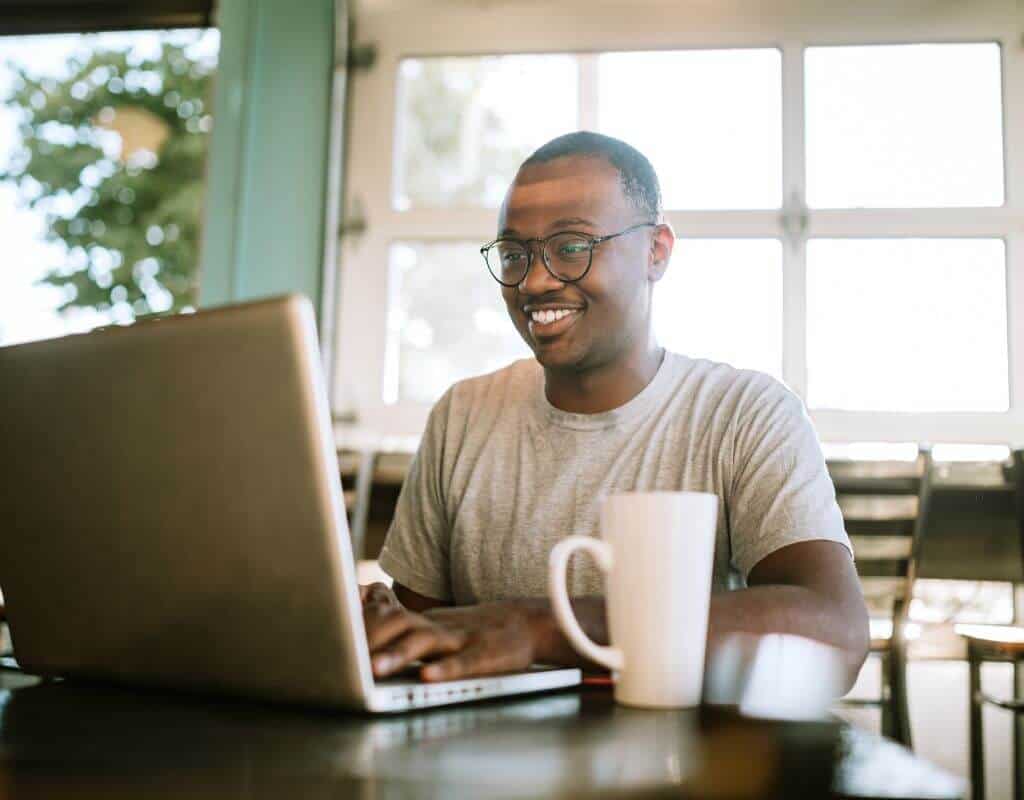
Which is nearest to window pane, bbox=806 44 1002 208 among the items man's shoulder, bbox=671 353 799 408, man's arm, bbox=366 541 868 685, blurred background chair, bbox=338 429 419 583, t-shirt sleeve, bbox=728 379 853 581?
blurred background chair, bbox=338 429 419 583

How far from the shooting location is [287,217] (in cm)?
304

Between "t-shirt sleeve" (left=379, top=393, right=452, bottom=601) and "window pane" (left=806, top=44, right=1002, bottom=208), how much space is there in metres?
1.85

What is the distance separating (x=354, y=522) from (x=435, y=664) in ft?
6.43

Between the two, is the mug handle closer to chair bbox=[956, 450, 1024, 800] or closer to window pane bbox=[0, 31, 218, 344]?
chair bbox=[956, 450, 1024, 800]

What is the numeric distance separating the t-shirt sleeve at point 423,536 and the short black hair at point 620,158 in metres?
0.41

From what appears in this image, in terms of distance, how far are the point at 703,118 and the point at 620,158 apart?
5.48 feet

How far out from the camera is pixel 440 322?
120 inches

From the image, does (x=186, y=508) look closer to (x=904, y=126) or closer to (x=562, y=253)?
(x=562, y=253)

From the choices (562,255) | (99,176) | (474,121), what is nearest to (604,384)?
(562,255)

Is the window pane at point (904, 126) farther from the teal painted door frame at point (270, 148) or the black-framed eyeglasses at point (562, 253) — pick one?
the black-framed eyeglasses at point (562, 253)

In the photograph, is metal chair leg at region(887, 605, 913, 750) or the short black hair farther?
metal chair leg at region(887, 605, 913, 750)

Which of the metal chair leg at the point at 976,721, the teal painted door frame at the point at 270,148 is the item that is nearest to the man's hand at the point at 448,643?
the metal chair leg at the point at 976,721

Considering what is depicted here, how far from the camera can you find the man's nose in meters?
1.35

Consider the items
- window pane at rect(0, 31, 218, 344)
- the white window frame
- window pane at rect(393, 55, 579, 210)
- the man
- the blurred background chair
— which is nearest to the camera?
the man
